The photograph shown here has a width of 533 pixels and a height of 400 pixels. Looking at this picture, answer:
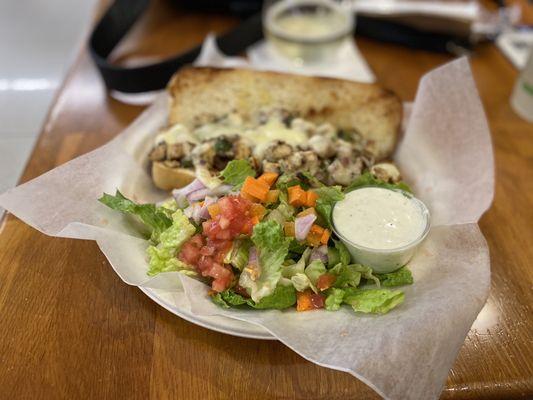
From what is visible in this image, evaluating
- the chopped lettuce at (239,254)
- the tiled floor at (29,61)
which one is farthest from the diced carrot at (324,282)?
the tiled floor at (29,61)

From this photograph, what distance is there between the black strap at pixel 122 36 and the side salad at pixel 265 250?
40.7 inches

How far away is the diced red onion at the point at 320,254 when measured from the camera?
5.12ft

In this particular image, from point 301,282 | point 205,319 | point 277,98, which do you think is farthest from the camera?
point 277,98

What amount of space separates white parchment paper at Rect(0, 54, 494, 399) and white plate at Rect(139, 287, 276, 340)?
20 mm

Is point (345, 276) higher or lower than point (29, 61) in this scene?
higher

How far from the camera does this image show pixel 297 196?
1.63 metres

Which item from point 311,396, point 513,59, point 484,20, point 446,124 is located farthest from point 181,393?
point 484,20

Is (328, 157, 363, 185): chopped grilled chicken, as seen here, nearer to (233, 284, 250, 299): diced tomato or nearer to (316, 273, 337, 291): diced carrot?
(316, 273, 337, 291): diced carrot

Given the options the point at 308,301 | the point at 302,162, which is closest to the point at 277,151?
the point at 302,162

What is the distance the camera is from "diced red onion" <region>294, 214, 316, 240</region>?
1.54 m

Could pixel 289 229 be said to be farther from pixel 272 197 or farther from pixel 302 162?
pixel 302 162

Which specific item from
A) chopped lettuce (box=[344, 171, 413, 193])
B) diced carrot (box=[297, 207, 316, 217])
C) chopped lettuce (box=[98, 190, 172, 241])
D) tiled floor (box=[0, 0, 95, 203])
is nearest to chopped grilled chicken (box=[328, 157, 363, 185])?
chopped lettuce (box=[344, 171, 413, 193])

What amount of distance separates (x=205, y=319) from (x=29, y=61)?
2411 millimetres

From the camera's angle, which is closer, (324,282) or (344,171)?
(324,282)
